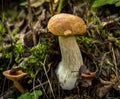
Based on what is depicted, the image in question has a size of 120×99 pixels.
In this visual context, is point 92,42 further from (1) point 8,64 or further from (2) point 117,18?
(1) point 8,64

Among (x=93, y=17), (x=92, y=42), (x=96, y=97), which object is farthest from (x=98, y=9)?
(x=96, y=97)

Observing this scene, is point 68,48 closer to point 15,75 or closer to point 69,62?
point 69,62

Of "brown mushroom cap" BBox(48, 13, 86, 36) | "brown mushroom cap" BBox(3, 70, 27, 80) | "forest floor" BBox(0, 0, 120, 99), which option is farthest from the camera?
"forest floor" BBox(0, 0, 120, 99)

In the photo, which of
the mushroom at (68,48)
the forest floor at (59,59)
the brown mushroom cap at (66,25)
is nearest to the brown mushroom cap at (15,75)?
the forest floor at (59,59)

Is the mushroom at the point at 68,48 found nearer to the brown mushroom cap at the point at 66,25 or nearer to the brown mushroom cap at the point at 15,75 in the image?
the brown mushroom cap at the point at 66,25

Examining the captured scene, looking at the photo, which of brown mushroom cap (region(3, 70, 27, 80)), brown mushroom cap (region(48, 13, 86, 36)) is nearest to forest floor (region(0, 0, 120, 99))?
brown mushroom cap (region(3, 70, 27, 80))

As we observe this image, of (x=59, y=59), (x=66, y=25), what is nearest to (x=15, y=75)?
(x=59, y=59)

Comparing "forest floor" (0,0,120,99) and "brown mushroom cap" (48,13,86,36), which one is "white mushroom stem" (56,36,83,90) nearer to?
"forest floor" (0,0,120,99)
